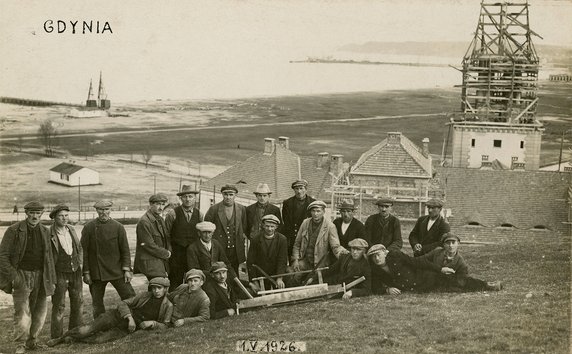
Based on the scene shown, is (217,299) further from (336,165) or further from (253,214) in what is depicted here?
(336,165)

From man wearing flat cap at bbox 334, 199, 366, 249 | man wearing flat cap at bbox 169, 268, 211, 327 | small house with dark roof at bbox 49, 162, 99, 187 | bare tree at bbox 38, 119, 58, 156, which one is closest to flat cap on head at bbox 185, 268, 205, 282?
man wearing flat cap at bbox 169, 268, 211, 327

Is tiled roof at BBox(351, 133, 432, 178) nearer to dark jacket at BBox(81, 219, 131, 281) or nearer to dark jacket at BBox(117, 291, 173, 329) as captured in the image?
dark jacket at BBox(81, 219, 131, 281)

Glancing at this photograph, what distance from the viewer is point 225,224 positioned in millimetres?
9391

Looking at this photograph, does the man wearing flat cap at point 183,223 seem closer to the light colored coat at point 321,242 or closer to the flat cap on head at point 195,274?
the flat cap on head at point 195,274

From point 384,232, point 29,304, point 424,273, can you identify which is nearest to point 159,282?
point 29,304

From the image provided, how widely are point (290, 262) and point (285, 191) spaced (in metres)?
10.0

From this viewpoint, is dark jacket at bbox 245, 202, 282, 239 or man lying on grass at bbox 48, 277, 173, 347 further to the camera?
dark jacket at bbox 245, 202, 282, 239

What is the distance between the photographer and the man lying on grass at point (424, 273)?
30.0 feet

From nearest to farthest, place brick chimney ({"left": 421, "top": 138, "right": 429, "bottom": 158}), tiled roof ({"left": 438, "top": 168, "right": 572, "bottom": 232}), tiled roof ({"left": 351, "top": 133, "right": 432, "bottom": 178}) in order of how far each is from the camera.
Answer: tiled roof ({"left": 438, "top": 168, "right": 572, "bottom": 232}) → tiled roof ({"left": 351, "top": 133, "right": 432, "bottom": 178}) → brick chimney ({"left": 421, "top": 138, "right": 429, "bottom": 158})

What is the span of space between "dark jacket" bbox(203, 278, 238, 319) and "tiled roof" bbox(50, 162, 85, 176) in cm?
1524

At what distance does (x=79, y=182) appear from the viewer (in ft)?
78.0

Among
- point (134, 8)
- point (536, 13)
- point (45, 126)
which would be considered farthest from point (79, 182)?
point (536, 13)

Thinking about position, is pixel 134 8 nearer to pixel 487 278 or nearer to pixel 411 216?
pixel 487 278

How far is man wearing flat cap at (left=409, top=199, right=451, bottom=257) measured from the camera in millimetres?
9430
